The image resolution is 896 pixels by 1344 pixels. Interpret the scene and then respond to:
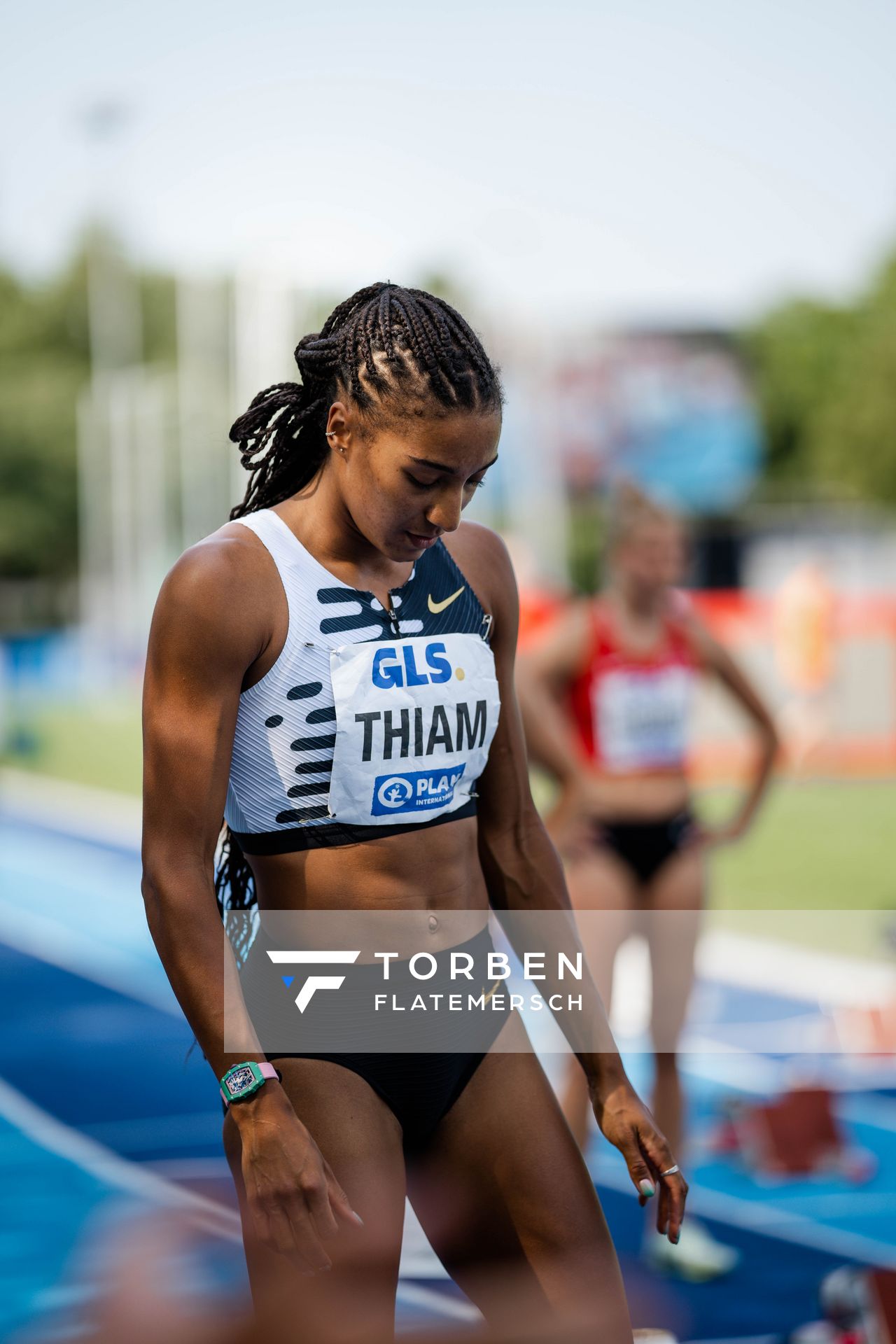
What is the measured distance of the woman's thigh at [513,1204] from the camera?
269cm

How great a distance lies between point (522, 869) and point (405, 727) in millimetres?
489

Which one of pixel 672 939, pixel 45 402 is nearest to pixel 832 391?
pixel 45 402

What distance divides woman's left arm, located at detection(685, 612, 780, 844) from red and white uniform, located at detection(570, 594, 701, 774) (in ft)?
0.63

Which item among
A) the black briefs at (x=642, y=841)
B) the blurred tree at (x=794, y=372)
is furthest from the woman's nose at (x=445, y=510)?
the blurred tree at (x=794, y=372)

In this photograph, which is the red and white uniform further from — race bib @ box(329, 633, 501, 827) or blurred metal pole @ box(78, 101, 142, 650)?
blurred metal pole @ box(78, 101, 142, 650)

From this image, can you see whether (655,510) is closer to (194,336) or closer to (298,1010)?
(298,1010)

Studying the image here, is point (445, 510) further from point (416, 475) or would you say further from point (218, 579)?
point (218, 579)

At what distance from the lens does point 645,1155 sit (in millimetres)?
2826

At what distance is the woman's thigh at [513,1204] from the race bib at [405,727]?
0.49 metres

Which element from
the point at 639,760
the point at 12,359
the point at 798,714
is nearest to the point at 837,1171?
the point at 639,760

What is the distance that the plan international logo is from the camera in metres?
2.67

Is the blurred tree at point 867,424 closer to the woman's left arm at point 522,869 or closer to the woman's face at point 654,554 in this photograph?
the woman's face at point 654,554

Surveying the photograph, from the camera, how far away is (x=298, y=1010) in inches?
105

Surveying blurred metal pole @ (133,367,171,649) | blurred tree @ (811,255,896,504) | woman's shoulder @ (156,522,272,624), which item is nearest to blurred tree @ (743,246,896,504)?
blurred tree @ (811,255,896,504)
